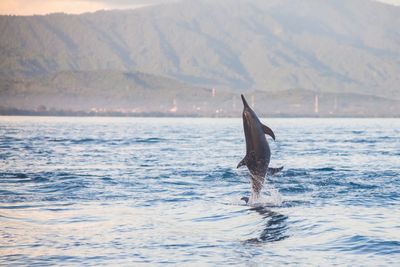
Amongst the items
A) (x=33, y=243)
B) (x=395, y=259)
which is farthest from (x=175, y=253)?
(x=395, y=259)

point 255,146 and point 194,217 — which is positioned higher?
point 255,146

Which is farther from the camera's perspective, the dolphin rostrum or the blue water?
the dolphin rostrum

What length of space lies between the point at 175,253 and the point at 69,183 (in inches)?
623

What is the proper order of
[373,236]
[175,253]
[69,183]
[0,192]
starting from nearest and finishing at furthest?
[175,253] < [373,236] < [0,192] < [69,183]

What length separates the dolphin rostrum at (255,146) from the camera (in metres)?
22.1

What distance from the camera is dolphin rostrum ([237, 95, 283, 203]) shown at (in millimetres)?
22062

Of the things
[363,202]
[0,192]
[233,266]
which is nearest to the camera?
[233,266]

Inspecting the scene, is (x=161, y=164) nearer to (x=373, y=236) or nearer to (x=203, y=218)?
(x=203, y=218)

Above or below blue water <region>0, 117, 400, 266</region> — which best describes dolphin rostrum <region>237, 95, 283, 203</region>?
above

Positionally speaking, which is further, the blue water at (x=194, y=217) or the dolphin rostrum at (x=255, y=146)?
the dolphin rostrum at (x=255, y=146)

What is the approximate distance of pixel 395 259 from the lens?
57.0ft

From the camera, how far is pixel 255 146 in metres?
22.5

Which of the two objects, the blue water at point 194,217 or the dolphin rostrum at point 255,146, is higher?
the dolphin rostrum at point 255,146

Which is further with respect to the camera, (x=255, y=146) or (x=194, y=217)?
(x=194, y=217)
